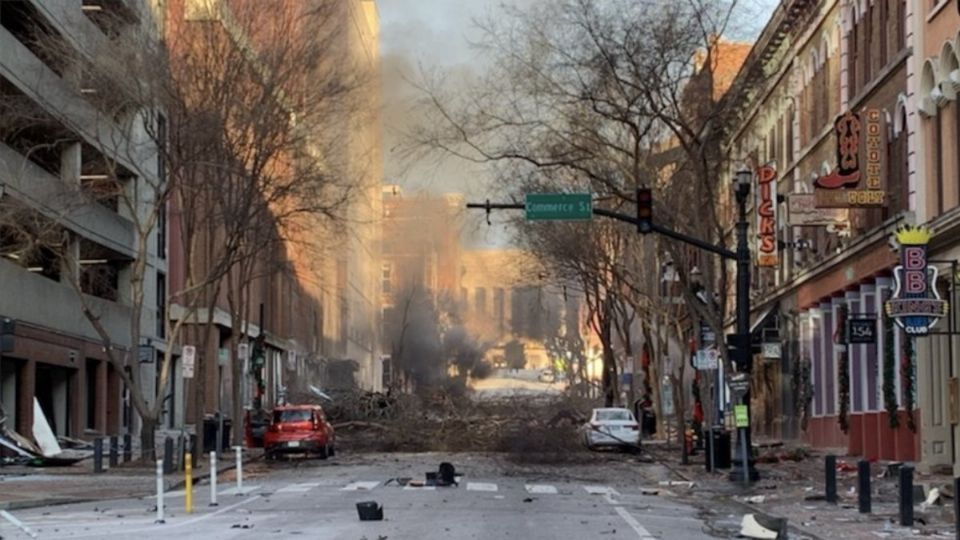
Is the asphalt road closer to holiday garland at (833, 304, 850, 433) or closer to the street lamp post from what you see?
the street lamp post

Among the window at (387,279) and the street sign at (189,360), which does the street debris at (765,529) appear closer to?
the street sign at (189,360)

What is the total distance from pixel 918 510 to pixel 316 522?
334 inches

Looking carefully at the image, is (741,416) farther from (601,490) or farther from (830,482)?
(830,482)

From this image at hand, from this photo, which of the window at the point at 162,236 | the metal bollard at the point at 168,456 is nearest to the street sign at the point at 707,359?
the metal bollard at the point at 168,456

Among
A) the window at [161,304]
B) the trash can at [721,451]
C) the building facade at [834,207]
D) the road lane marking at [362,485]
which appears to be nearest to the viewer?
the road lane marking at [362,485]

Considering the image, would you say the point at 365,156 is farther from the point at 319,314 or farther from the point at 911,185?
the point at 319,314

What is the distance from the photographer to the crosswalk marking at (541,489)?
26858mm

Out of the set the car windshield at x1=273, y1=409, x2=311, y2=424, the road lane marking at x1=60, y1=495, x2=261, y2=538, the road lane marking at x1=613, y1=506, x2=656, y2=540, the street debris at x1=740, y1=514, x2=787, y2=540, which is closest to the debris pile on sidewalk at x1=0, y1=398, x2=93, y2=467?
the car windshield at x1=273, y1=409, x2=311, y2=424

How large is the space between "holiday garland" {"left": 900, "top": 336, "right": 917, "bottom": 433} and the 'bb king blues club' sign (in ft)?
16.2

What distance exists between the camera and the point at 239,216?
36.4 m

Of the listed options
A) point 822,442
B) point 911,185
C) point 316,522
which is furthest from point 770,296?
point 316,522

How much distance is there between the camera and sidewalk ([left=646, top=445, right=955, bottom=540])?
746 inches

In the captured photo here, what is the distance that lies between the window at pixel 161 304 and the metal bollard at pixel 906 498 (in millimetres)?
45741

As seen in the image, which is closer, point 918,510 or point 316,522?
point 316,522
